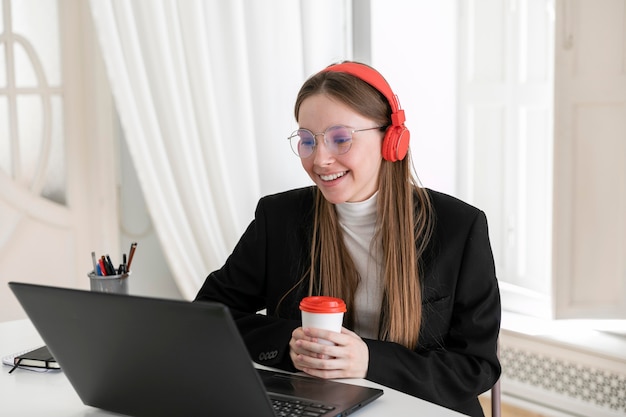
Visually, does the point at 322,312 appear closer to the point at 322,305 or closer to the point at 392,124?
the point at 322,305

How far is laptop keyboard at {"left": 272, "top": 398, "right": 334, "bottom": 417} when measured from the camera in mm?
1271

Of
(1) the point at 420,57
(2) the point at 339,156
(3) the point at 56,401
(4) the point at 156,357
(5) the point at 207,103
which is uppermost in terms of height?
(1) the point at 420,57

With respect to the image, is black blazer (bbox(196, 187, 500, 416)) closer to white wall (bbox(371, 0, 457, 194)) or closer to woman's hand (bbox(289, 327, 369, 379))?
woman's hand (bbox(289, 327, 369, 379))

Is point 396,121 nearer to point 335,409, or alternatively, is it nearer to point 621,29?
point 335,409

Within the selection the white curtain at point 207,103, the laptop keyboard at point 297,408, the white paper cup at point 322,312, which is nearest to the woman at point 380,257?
the white paper cup at point 322,312

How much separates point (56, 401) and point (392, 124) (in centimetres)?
87

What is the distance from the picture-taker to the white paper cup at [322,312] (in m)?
1.43

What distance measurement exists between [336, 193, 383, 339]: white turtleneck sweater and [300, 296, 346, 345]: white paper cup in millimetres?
371

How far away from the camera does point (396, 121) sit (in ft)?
5.86

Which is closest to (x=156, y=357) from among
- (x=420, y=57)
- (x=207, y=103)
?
(x=207, y=103)

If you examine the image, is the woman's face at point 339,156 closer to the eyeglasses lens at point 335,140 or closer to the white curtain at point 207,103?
the eyeglasses lens at point 335,140

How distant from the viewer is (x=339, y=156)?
1.73 meters

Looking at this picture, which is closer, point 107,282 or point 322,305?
point 322,305

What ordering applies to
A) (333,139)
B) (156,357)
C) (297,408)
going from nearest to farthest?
(156,357), (297,408), (333,139)
